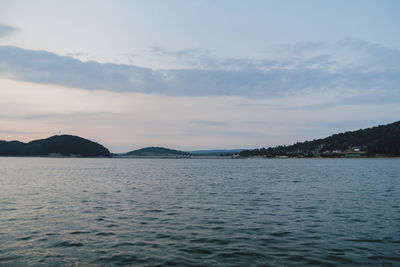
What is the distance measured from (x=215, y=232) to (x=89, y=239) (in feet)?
30.0

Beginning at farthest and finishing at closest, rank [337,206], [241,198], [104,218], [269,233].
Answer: [241,198] < [337,206] < [104,218] < [269,233]

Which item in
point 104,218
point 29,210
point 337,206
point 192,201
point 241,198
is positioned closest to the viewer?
point 104,218

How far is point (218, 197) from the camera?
43312 millimetres

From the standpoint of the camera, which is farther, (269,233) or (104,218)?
(104,218)

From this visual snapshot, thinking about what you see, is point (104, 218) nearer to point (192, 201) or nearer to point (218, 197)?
point (192, 201)

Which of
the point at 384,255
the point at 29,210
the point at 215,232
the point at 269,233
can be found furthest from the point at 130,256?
the point at 29,210

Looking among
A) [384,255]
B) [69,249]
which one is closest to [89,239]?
[69,249]

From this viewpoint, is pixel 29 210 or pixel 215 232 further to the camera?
pixel 29 210

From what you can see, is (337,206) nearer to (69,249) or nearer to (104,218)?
(104,218)

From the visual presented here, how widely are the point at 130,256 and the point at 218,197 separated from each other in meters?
26.2

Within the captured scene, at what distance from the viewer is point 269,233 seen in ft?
76.2

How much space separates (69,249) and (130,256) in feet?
14.5

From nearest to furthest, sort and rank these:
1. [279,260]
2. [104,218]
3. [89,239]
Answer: [279,260], [89,239], [104,218]

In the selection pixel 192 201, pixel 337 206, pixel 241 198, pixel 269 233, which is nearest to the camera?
pixel 269 233
